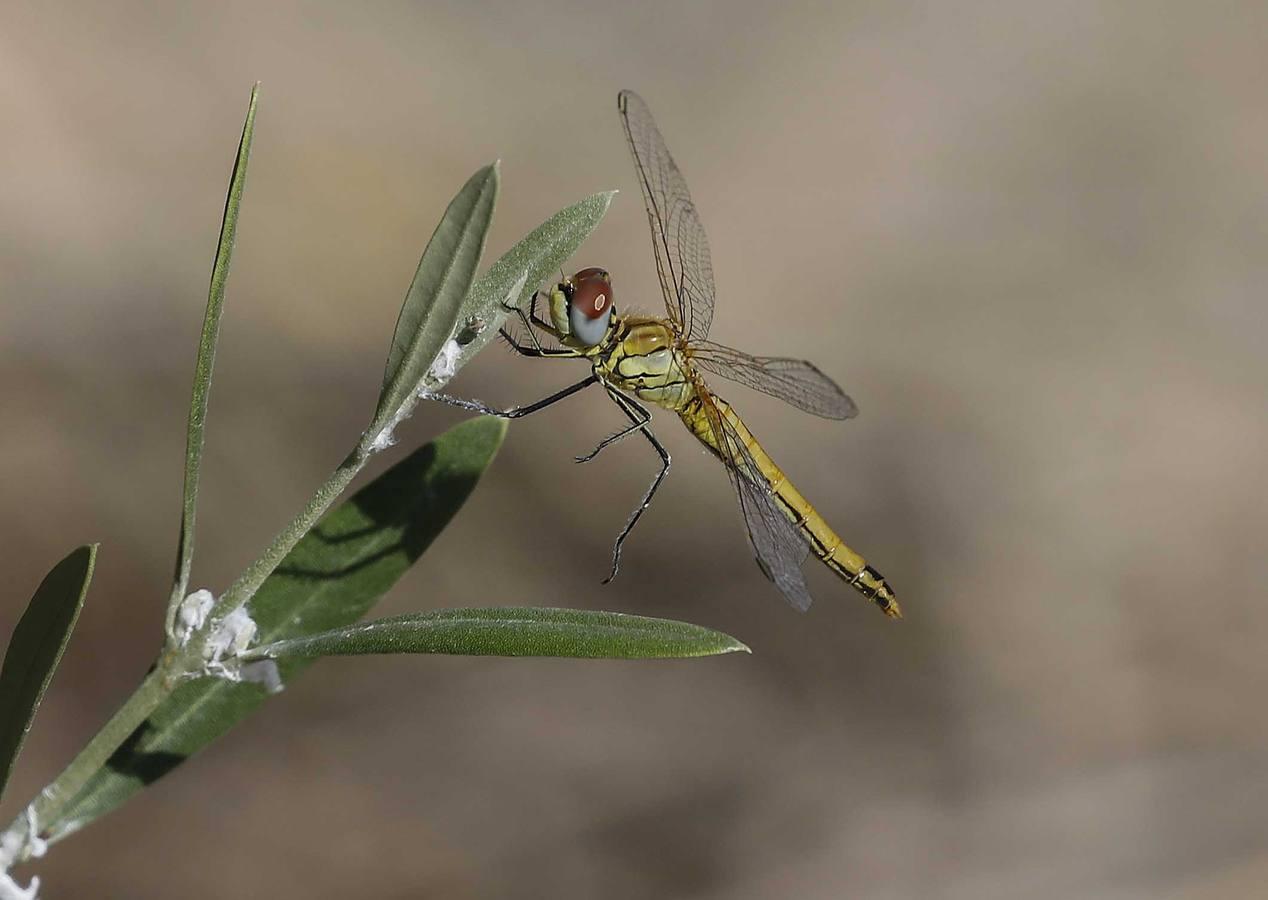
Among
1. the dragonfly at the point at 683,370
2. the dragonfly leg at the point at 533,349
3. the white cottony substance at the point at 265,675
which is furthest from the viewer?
the dragonfly at the point at 683,370

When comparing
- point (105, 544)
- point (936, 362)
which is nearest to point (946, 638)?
point (936, 362)

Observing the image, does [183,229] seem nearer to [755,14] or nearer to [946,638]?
[755,14]

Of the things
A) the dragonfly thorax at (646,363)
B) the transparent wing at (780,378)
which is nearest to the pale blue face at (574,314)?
the dragonfly thorax at (646,363)

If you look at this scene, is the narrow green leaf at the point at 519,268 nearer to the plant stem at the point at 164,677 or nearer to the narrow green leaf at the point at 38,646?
the plant stem at the point at 164,677

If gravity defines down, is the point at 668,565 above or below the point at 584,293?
below

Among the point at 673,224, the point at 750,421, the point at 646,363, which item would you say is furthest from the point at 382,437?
the point at 750,421

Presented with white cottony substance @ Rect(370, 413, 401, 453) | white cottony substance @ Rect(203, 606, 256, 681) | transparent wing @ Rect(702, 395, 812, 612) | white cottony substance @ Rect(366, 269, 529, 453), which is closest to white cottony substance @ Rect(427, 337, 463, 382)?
white cottony substance @ Rect(366, 269, 529, 453)
